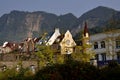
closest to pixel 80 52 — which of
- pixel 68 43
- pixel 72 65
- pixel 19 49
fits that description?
pixel 72 65

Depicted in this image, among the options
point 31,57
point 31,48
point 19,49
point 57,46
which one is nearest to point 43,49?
point 31,57

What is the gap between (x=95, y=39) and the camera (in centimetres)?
7319

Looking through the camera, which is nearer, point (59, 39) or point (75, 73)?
point (75, 73)

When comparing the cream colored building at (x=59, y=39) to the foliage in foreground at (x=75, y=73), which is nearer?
the foliage in foreground at (x=75, y=73)

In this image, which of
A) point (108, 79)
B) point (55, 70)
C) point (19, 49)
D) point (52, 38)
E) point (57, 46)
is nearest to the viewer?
point (108, 79)

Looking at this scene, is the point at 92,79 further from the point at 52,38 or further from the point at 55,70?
the point at 52,38

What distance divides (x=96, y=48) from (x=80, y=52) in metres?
23.5

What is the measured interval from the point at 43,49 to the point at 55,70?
27.7 metres

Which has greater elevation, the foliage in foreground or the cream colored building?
the cream colored building

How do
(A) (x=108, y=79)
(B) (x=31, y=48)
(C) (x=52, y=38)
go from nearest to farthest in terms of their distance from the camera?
(A) (x=108, y=79) → (C) (x=52, y=38) → (B) (x=31, y=48)

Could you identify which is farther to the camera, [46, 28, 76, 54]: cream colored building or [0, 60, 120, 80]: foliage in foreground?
[46, 28, 76, 54]: cream colored building

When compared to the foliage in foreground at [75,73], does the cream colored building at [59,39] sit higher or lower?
higher

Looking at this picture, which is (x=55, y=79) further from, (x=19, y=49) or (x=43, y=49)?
(x=19, y=49)

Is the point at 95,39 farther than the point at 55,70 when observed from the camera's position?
Yes
